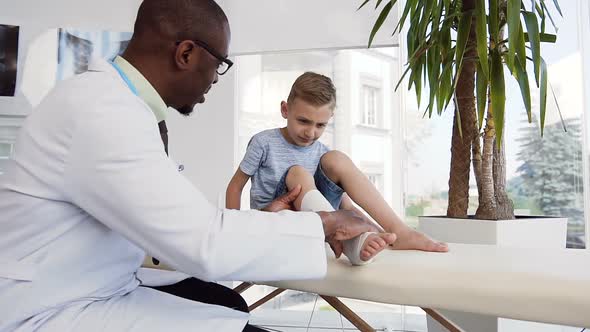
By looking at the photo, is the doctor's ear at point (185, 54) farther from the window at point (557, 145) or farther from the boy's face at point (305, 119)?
the window at point (557, 145)

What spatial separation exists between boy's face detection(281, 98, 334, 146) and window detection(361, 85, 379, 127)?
1232 millimetres

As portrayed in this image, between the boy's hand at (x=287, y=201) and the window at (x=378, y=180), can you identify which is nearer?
the boy's hand at (x=287, y=201)

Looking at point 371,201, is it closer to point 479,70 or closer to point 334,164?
point 334,164

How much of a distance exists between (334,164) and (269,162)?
1.34 ft

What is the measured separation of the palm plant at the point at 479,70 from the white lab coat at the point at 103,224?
3.74 ft

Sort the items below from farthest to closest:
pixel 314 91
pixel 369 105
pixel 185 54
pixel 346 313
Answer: pixel 369 105
pixel 314 91
pixel 346 313
pixel 185 54

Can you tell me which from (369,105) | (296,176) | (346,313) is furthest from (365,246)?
(369,105)

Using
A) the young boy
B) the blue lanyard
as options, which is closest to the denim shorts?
the young boy

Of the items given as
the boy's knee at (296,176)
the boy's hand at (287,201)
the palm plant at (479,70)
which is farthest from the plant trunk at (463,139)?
the boy's hand at (287,201)

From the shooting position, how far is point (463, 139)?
72.4 inches

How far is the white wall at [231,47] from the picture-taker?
3.00m

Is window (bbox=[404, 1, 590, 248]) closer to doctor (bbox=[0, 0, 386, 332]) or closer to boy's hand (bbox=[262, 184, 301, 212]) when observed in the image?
boy's hand (bbox=[262, 184, 301, 212])

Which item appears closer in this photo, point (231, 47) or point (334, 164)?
point (334, 164)

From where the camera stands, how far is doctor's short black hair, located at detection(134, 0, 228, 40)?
833 millimetres
